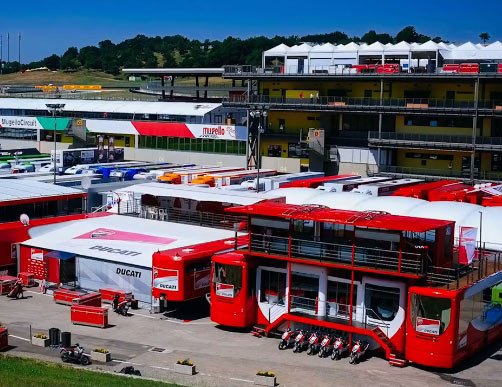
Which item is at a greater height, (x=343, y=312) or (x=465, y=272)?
(x=465, y=272)

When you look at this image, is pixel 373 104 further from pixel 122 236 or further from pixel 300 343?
pixel 300 343

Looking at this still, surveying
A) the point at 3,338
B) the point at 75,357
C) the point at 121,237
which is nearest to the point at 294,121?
the point at 121,237

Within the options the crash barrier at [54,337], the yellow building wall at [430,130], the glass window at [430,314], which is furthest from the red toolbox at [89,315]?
the yellow building wall at [430,130]

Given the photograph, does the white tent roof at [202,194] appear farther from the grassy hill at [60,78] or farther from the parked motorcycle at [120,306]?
the grassy hill at [60,78]

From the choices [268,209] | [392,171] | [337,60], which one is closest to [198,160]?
[337,60]

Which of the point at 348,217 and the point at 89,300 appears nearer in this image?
the point at 348,217

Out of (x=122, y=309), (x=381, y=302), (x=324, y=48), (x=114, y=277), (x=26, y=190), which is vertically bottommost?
(x=122, y=309)
